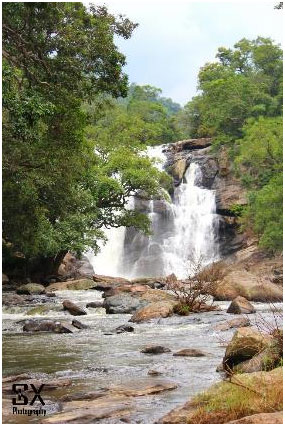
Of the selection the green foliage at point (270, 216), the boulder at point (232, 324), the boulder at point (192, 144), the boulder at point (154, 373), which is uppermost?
the boulder at point (192, 144)

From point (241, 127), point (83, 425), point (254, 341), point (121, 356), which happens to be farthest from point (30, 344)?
point (241, 127)

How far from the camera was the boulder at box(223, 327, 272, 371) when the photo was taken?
30.8 ft

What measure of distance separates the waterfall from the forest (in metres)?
2.22

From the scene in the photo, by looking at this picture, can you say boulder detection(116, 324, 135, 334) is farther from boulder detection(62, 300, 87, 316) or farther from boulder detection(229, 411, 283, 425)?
boulder detection(229, 411, 283, 425)

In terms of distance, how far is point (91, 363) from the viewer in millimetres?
11242

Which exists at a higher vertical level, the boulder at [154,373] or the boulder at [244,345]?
the boulder at [244,345]

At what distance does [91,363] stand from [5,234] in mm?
7198

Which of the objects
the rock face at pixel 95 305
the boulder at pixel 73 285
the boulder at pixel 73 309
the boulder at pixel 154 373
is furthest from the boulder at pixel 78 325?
the boulder at pixel 73 285

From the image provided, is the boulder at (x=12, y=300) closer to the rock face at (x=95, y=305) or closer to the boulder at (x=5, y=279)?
the rock face at (x=95, y=305)

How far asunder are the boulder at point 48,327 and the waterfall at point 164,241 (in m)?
24.8

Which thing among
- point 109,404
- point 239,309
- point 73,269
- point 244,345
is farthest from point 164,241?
point 109,404

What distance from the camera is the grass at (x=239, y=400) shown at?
639 cm

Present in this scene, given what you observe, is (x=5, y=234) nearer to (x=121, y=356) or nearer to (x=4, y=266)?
(x=121, y=356)

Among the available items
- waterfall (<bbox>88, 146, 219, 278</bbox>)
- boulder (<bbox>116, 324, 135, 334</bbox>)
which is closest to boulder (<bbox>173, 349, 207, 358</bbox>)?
boulder (<bbox>116, 324, 135, 334</bbox>)
